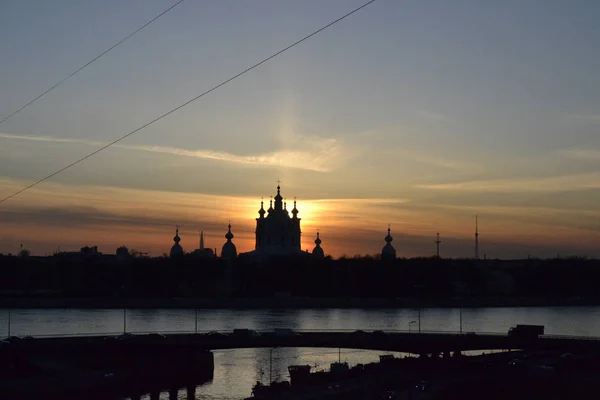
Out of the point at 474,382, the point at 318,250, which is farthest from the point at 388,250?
the point at 474,382

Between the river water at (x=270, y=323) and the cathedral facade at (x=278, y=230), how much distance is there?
19.7 m

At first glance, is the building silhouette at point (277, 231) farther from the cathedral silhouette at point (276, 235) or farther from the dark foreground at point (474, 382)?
the dark foreground at point (474, 382)

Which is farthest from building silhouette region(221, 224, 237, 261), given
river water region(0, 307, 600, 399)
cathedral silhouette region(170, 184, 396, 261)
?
river water region(0, 307, 600, 399)

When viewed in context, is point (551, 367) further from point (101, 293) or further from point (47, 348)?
point (101, 293)

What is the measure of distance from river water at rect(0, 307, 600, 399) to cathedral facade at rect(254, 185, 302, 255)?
19.7 meters

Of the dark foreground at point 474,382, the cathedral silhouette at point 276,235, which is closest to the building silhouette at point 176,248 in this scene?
the cathedral silhouette at point 276,235

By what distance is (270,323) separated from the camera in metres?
60.1

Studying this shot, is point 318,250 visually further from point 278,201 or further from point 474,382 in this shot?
point 474,382

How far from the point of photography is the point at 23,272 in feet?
286

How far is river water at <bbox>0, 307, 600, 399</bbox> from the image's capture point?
1460 inches

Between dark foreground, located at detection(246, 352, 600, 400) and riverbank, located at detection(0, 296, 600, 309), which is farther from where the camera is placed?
riverbank, located at detection(0, 296, 600, 309)

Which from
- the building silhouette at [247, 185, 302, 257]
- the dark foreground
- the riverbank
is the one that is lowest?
the dark foreground

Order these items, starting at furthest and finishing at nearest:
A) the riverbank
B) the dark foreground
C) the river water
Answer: the riverbank
the river water
the dark foreground

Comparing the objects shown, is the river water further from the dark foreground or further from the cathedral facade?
the cathedral facade
